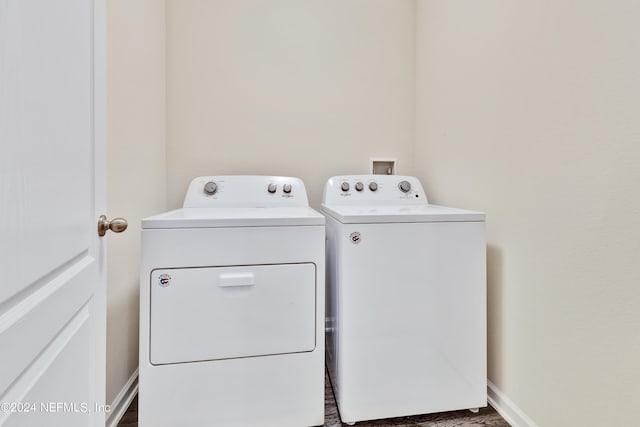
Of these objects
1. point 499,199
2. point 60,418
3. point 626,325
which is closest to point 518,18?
point 499,199

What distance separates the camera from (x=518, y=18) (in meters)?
1.19

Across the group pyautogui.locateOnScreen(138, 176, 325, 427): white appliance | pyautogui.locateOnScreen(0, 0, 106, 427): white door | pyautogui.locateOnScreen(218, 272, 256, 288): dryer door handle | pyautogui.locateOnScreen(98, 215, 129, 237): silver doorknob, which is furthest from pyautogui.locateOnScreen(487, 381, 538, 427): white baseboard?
pyautogui.locateOnScreen(98, 215, 129, 237): silver doorknob

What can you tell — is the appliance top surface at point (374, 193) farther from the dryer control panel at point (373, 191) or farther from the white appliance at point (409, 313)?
the white appliance at point (409, 313)

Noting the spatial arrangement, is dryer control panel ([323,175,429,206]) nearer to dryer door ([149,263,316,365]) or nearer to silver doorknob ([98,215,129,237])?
dryer door ([149,263,316,365])

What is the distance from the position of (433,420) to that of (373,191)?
1135 millimetres

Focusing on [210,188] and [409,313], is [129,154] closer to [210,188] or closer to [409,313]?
[210,188]

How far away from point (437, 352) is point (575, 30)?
4.09ft

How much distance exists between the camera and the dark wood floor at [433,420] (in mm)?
1226

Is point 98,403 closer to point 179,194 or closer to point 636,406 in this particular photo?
point 179,194

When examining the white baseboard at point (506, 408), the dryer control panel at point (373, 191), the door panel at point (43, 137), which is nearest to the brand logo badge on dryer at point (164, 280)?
the door panel at point (43, 137)

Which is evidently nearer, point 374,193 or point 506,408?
point 506,408

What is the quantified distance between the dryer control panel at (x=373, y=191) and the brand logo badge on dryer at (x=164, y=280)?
0.93m

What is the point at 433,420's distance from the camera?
1.26m

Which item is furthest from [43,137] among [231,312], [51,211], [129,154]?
[129,154]
